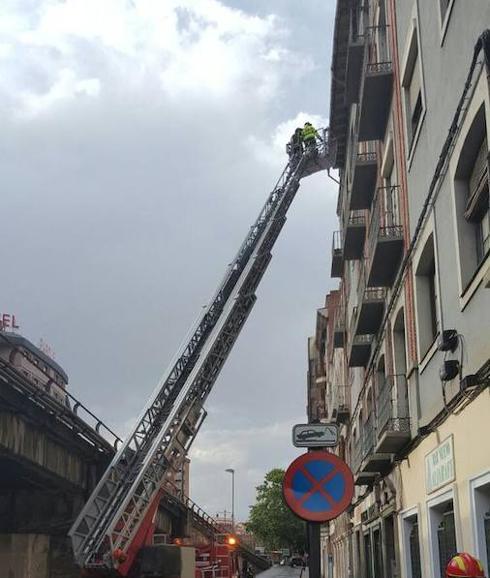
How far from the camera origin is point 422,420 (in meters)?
11.9

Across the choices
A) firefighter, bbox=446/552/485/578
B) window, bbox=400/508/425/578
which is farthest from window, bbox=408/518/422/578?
firefighter, bbox=446/552/485/578

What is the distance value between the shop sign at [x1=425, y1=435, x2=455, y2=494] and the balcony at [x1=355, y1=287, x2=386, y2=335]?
5.90 meters

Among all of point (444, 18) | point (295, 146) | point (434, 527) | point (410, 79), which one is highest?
point (295, 146)

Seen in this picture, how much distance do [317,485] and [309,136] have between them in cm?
2130

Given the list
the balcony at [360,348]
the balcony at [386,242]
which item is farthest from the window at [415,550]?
the balcony at [360,348]

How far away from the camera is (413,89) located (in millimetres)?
13391

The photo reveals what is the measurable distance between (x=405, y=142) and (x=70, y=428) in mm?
10879

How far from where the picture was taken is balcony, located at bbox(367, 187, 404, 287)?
46.9 ft

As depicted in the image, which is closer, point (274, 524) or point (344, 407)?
point (344, 407)

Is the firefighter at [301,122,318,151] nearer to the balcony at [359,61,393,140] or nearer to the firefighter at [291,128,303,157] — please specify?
the firefighter at [291,128,303,157]

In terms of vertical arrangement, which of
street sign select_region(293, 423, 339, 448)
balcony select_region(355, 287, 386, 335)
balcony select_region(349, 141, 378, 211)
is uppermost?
balcony select_region(349, 141, 378, 211)

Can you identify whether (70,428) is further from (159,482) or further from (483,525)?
(483,525)

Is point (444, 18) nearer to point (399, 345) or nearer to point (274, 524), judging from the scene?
point (399, 345)

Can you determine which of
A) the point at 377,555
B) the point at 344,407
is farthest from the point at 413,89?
the point at 344,407
